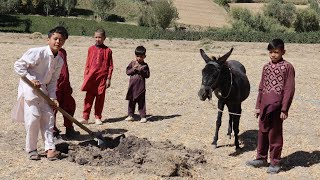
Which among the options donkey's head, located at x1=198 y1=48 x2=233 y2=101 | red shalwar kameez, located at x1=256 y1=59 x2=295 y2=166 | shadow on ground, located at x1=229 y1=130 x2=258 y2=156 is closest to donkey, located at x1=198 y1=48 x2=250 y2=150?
donkey's head, located at x1=198 y1=48 x2=233 y2=101

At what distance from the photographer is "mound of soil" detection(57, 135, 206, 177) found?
20.4ft

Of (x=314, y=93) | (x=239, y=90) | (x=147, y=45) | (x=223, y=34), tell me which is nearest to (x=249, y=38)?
(x=223, y=34)

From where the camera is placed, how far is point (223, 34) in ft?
107

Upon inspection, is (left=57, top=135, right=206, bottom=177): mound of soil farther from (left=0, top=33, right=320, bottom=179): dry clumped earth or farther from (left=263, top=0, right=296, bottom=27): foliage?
(left=263, top=0, right=296, bottom=27): foliage

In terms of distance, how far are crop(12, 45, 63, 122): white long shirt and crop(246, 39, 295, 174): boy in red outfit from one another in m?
2.82

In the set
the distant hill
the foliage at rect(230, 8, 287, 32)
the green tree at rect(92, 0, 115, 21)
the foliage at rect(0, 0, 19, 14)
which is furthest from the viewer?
the distant hill

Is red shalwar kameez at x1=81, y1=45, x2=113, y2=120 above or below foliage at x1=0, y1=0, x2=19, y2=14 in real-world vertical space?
below

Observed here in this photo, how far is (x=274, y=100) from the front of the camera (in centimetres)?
650

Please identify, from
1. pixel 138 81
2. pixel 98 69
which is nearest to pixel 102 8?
pixel 138 81

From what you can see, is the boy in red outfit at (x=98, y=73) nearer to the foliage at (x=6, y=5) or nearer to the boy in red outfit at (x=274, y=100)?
the boy in red outfit at (x=274, y=100)

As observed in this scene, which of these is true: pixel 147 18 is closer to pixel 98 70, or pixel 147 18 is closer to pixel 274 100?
pixel 98 70

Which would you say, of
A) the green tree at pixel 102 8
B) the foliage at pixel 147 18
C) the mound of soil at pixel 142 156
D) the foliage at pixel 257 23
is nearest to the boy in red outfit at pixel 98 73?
the mound of soil at pixel 142 156

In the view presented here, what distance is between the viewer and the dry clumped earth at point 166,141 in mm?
6215

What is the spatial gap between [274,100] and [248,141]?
1.96 metres
